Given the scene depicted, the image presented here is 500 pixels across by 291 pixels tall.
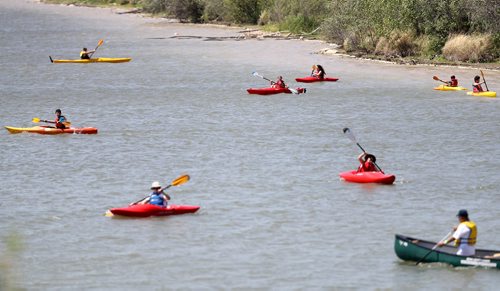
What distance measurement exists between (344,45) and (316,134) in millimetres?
29686

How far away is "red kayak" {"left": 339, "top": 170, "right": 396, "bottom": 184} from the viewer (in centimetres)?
2886

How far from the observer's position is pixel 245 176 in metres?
31.5

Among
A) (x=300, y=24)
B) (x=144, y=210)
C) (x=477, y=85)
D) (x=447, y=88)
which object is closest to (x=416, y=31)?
(x=447, y=88)

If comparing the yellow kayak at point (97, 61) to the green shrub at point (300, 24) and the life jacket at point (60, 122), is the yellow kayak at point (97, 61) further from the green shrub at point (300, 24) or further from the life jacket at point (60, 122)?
the life jacket at point (60, 122)

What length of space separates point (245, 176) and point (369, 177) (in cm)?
413

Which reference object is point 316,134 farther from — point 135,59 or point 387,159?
point 135,59

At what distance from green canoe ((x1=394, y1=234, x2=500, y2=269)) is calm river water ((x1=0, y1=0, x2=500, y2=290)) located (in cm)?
A: 24

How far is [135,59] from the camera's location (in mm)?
70562

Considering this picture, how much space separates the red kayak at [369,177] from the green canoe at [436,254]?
24.9ft

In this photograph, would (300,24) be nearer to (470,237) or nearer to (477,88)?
(477,88)

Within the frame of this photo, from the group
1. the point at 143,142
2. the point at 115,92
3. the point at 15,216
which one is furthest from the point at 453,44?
the point at 15,216

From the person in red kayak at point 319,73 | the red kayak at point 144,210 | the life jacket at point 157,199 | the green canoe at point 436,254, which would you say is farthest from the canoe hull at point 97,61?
the green canoe at point 436,254

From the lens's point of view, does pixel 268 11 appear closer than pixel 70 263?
No

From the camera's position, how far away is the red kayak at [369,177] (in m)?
28.9
